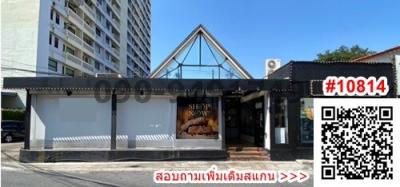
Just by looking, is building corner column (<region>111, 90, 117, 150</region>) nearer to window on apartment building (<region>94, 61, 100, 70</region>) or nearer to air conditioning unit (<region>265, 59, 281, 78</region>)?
air conditioning unit (<region>265, 59, 281, 78</region>)

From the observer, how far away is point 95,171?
13688 millimetres

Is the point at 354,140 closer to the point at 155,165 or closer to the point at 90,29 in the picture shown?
the point at 155,165

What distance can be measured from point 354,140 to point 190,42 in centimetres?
1842

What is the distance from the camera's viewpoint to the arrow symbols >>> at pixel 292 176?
12181mm

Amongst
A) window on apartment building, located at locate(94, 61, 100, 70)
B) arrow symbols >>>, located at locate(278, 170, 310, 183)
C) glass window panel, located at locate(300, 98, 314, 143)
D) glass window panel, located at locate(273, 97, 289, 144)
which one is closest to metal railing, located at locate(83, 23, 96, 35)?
window on apartment building, located at locate(94, 61, 100, 70)

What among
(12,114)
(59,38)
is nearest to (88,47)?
(59,38)

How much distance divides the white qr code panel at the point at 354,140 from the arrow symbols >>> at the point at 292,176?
30.1ft

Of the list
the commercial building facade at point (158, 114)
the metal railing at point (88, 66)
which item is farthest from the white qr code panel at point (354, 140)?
the metal railing at point (88, 66)

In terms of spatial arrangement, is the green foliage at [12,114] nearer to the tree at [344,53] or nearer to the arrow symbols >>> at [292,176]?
the arrow symbols >>> at [292,176]

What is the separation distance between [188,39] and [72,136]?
8.03m

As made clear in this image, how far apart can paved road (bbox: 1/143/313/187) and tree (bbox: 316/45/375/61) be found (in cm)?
3228

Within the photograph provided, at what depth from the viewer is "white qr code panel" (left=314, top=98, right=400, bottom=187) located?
2947mm

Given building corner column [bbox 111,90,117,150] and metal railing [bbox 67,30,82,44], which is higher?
metal railing [bbox 67,30,82,44]

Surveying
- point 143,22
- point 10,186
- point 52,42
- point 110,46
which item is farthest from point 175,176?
point 143,22
